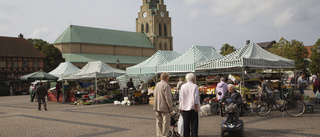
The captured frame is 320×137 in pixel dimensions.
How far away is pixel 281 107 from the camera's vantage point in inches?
438

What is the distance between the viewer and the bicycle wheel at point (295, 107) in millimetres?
10969

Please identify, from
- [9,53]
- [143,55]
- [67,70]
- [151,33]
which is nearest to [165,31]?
[151,33]

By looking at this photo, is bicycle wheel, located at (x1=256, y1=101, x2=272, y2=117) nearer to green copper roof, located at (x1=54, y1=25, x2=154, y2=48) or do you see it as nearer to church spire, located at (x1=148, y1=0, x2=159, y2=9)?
green copper roof, located at (x1=54, y1=25, x2=154, y2=48)

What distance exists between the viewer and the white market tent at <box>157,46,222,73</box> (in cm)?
1548

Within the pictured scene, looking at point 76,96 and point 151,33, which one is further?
point 151,33

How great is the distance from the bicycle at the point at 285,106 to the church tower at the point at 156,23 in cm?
7981

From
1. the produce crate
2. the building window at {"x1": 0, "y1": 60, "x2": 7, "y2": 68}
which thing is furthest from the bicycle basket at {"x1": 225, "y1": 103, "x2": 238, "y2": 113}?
the building window at {"x1": 0, "y1": 60, "x2": 7, "y2": 68}

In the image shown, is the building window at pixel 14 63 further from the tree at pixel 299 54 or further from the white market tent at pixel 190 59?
the tree at pixel 299 54

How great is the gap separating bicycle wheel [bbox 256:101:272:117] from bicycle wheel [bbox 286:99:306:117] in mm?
653

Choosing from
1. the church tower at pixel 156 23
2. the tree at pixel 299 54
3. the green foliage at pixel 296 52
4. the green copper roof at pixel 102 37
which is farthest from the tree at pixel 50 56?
the tree at pixel 299 54

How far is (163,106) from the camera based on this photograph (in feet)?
22.5

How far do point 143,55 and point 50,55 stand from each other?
32.2 m

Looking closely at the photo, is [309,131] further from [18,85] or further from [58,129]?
[18,85]

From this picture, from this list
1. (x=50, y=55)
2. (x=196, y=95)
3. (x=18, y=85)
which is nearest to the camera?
(x=196, y=95)
